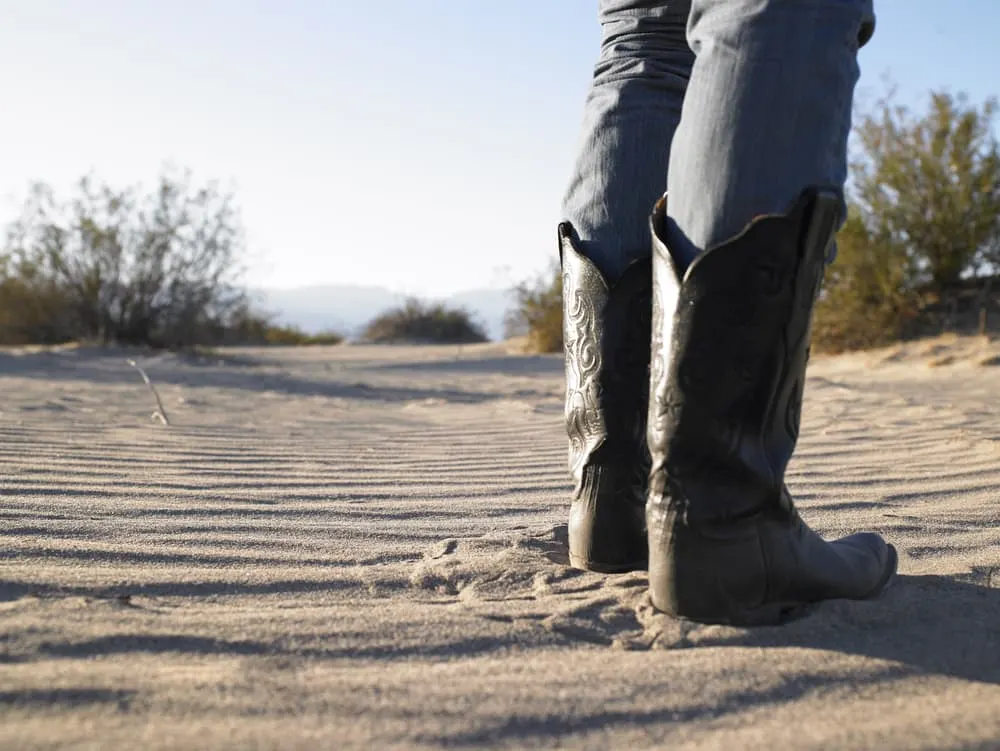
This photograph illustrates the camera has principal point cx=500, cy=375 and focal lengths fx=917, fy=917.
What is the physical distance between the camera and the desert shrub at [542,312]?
10.0 m

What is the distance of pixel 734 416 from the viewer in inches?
45.9

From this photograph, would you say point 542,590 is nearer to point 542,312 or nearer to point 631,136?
point 631,136

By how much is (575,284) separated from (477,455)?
1561mm

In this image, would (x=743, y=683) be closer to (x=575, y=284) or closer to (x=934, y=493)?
(x=575, y=284)

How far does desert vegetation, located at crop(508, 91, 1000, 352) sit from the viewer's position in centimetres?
743

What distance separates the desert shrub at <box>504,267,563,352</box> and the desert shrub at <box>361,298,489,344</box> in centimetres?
342

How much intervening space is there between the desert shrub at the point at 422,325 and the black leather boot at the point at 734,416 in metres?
13.2

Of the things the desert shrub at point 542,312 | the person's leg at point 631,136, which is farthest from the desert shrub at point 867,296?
the person's leg at point 631,136

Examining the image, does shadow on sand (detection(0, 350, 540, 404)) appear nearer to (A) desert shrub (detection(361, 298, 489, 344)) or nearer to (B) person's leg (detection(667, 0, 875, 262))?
(B) person's leg (detection(667, 0, 875, 262))

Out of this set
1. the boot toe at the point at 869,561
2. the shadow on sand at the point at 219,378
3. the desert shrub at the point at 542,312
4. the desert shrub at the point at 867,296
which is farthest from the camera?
the desert shrub at the point at 542,312

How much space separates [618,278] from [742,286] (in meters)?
0.32

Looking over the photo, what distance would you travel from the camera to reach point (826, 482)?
2408mm

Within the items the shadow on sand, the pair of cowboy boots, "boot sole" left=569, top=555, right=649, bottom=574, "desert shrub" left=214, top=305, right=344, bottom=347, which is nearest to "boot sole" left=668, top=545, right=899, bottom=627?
the pair of cowboy boots

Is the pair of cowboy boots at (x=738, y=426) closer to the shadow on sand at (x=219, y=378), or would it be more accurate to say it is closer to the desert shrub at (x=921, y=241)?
the shadow on sand at (x=219, y=378)
